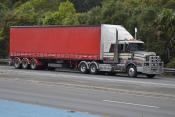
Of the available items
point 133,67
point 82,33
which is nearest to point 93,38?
point 82,33

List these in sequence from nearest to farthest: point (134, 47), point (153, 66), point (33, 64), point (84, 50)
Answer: point (153, 66)
point (134, 47)
point (84, 50)
point (33, 64)

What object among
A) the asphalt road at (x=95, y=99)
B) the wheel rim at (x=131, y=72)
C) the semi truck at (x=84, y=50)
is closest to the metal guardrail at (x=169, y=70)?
the semi truck at (x=84, y=50)

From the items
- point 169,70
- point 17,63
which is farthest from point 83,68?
point 17,63

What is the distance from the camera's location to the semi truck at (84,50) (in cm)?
3484

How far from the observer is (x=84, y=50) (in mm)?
38188

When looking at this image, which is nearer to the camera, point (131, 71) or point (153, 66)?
point (153, 66)

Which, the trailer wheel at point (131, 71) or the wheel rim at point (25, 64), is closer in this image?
the trailer wheel at point (131, 71)

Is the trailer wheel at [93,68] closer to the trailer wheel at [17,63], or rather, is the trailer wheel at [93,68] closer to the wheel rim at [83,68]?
the wheel rim at [83,68]

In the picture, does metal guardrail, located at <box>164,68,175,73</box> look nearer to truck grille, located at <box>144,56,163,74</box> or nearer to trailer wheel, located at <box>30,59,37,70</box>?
truck grille, located at <box>144,56,163,74</box>

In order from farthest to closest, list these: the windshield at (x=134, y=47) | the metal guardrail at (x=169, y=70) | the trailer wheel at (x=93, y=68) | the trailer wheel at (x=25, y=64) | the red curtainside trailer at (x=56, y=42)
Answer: the trailer wheel at (x=25, y=64)
the red curtainside trailer at (x=56, y=42)
the trailer wheel at (x=93, y=68)
the metal guardrail at (x=169, y=70)
the windshield at (x=134, y=47)

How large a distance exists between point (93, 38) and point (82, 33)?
1229mm

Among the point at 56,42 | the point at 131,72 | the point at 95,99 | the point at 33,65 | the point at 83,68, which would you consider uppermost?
the point at 56,42

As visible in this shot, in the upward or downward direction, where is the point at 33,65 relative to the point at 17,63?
downward

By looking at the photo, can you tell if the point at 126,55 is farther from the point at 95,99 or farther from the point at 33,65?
the point at 95,99
